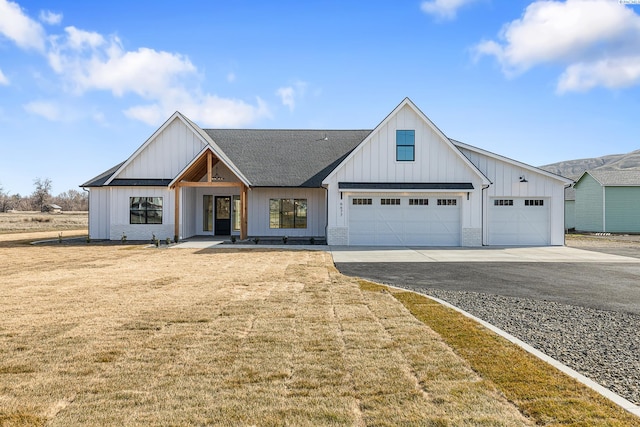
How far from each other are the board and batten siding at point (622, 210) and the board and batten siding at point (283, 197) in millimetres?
25893

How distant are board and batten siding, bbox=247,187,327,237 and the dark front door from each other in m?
1.85

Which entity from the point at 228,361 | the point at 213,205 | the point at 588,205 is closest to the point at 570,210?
the point at 588,205

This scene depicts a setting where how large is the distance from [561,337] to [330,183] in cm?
1466

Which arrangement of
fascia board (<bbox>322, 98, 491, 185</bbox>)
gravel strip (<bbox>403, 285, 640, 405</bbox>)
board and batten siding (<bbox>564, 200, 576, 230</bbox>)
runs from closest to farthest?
gravel strip (<bbox>403, 285, 640, 405</bbox>) → fascia board (<bbox>322, 98, 491, 185</bbox>) → board and batten siding (<bbox>564, 200, 576, 230</bbox>)

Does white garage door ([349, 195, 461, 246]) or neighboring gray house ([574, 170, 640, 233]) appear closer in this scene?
white garage door ([349, 195, 461, 246])

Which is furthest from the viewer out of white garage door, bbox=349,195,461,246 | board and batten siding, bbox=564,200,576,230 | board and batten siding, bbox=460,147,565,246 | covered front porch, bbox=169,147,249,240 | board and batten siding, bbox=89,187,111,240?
board and batten siding, bbox=564,200,576,230

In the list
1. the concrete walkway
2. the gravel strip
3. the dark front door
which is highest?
the dark front door

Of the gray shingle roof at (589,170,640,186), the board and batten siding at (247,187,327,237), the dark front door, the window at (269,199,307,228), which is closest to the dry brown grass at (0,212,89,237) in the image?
the dark front door

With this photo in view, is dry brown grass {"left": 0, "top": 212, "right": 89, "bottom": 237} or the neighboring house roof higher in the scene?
the neighboring house roof

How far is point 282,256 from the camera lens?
15117mm

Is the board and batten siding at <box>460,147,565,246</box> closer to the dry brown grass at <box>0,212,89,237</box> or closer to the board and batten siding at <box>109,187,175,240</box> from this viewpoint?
the board and batten siding at <box>109,187,175,240</box>

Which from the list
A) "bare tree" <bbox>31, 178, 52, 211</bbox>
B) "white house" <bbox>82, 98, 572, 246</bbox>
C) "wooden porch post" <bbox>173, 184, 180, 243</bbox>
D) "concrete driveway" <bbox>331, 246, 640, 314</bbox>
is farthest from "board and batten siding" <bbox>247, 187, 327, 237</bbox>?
"bare tree" <bbox>31, 178, 52, 211</bbox>

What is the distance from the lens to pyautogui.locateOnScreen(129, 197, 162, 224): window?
21.8 meters

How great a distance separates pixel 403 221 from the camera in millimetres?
19938
